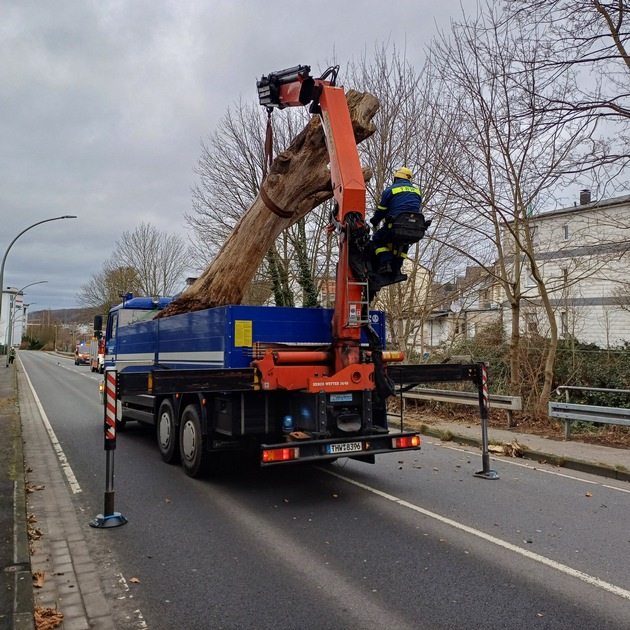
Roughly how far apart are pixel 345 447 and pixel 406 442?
0.84 m

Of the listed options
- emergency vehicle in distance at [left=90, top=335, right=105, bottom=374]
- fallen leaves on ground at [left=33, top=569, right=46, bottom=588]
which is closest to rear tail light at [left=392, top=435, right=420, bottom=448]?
fallen leaves on ground at [left=33, top=569, right=46, bottom=588]

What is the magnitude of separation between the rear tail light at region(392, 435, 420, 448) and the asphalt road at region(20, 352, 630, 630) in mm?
610

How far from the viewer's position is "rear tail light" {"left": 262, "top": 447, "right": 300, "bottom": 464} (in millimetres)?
5594

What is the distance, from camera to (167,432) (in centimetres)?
815

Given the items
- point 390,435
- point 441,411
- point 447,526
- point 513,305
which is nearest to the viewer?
point 447,526

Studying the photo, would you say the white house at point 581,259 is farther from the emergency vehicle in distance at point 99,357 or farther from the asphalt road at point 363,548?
the emergency vehicle in distance at point 99,357

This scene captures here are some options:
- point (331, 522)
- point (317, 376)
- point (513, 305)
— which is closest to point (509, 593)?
point (331, 522)

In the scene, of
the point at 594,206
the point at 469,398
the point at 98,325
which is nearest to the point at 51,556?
the point at 98,325

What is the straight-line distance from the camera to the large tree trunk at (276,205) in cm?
787

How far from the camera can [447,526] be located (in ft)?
17.7

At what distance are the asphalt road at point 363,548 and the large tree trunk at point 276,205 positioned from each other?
106 inches

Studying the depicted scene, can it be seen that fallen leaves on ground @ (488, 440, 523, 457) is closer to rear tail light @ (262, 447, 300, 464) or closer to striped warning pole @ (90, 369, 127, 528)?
rear tail light @ (262, 447, 300, 464)

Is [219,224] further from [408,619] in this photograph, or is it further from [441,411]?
[408,619]

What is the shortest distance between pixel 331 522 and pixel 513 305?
28.4 ft
